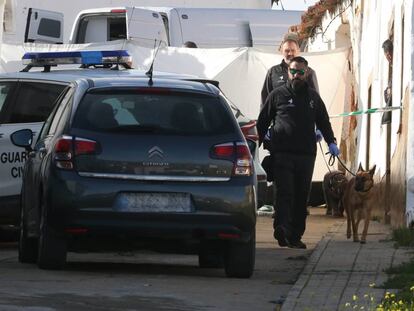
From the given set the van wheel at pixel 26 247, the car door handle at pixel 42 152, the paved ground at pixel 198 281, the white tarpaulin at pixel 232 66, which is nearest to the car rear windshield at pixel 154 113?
the car door handle at pixel 42 152

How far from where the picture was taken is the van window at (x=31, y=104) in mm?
14609

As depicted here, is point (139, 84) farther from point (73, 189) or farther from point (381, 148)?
point (381, 148)

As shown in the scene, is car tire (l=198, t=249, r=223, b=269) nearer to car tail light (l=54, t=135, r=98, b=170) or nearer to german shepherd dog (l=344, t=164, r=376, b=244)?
car tail light (l=54, t=135, r=98, b=170)

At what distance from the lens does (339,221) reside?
63.4 ft

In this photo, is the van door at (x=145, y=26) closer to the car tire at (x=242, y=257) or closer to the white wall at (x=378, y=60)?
the white wall at (x=378, y=60)

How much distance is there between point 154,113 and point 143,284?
1.47 m

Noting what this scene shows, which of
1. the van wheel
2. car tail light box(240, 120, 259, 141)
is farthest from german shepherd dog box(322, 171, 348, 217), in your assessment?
the van wheel

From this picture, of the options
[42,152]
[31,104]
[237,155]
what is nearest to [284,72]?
[31,104]

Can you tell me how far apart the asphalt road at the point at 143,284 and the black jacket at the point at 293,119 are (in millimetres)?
1122

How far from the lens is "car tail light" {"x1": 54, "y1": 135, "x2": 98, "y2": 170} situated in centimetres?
1114

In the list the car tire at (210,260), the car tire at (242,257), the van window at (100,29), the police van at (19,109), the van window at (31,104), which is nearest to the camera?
the car tire at (242,257)

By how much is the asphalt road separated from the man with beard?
55cm

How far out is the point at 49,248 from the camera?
11.4 m

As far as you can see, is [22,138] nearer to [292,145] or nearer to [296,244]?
[292,145]
